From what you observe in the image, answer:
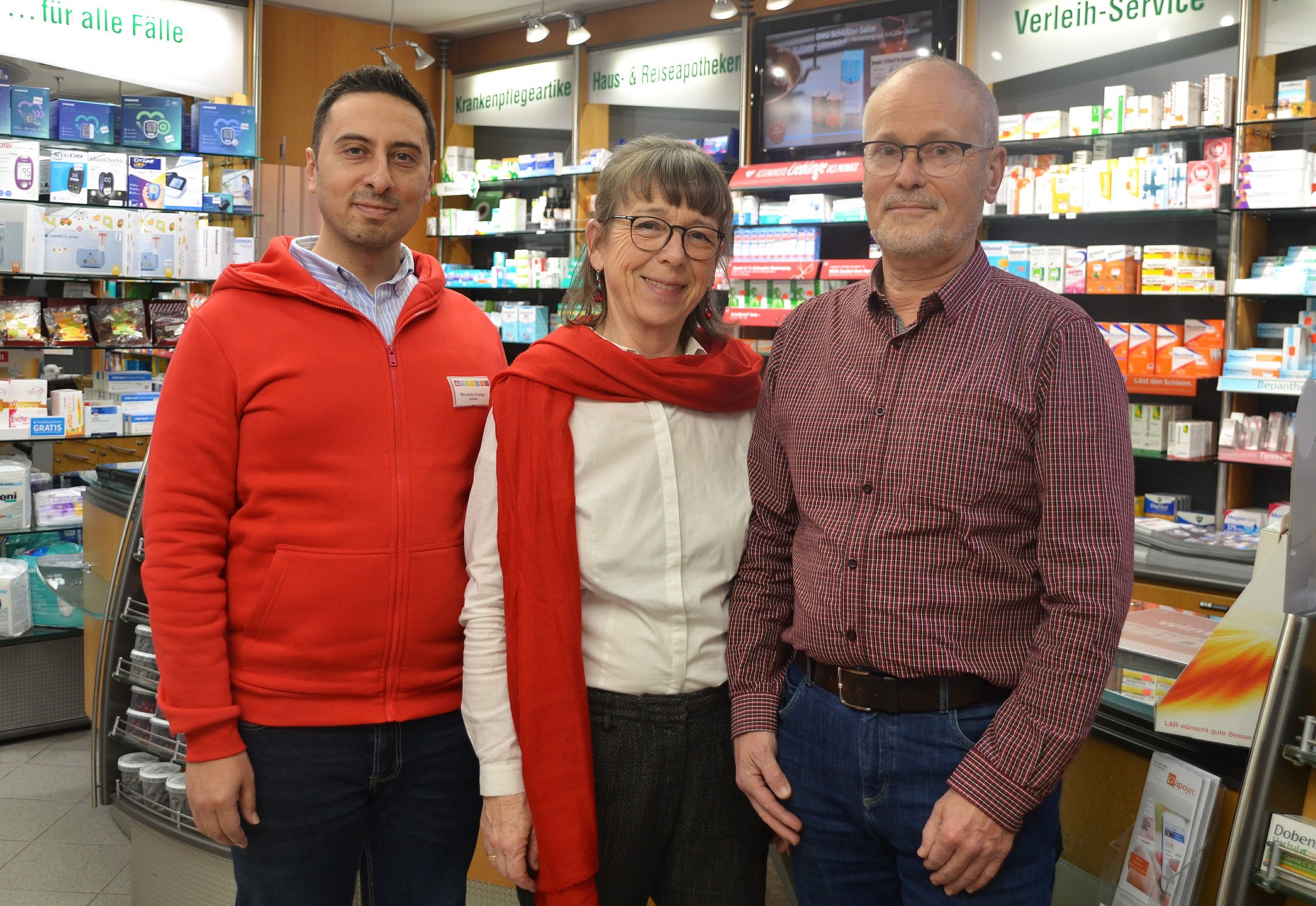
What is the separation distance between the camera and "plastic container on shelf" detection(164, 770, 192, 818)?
2.79 metres

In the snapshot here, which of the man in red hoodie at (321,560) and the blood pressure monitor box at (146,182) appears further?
the blood pressure monitor box at (146,182)

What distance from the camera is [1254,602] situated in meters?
1.72

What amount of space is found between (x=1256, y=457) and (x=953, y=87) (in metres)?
→ 3.86

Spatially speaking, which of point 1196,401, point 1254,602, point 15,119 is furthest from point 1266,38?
point 15,119

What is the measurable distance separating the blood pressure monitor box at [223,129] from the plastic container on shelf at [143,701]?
3637mm

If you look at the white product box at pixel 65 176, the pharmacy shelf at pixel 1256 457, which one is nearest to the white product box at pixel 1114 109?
the pharmacy shelf at pixel 1256 457

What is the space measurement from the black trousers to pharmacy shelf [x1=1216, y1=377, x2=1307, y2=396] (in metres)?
3.86

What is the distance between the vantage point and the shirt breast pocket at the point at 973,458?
59.4 inches

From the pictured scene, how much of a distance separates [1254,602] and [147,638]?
2588mm

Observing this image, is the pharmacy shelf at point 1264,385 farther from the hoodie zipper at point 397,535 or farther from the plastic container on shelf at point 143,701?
the plastic container on shelf at point 143,701

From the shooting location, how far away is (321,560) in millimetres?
1756

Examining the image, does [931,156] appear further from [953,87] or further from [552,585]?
[552,585]

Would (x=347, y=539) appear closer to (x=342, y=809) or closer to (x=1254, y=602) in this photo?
(x=342, y=809)

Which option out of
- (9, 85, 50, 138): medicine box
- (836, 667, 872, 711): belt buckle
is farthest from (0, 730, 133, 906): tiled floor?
(9, 85, 50, 138): medicine box
